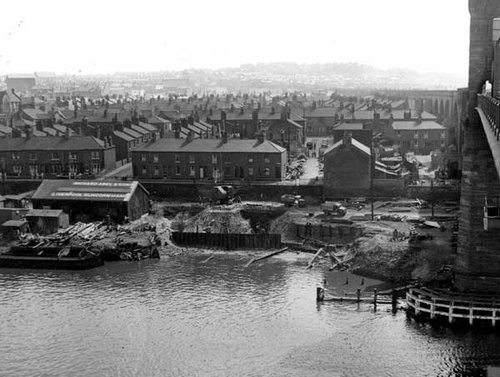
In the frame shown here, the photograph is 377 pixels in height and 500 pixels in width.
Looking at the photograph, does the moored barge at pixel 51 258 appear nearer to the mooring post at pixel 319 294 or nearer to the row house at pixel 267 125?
the mooring post at pixel 319 294

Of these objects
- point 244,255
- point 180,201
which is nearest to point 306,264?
point 244,255

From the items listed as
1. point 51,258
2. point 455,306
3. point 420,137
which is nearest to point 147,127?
point 420,137

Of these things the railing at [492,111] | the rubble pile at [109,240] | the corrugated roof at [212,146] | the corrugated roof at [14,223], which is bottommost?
the rubble pile at [109,240]

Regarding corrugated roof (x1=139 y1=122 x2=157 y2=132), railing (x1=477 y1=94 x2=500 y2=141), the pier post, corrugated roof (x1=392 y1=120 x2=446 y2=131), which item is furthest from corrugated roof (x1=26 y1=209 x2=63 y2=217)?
corrugated roof (x1=392 y1=120 x2=446 y2=131)

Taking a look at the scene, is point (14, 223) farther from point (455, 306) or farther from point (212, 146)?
point (455, 306)

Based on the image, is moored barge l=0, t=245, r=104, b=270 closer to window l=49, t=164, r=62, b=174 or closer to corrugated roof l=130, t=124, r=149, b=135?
window l=49, t=164, r=62, b=174

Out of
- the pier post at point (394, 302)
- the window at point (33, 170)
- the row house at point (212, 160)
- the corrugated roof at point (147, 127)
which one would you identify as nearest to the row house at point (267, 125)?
the corrugated roof at point (147, 127)
